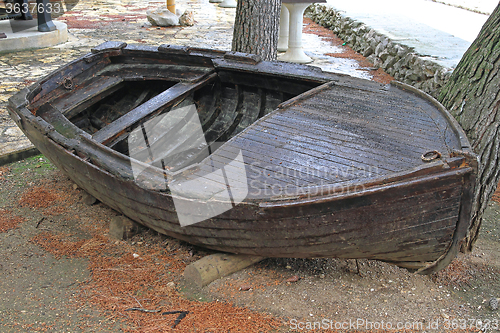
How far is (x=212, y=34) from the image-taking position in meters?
11.5

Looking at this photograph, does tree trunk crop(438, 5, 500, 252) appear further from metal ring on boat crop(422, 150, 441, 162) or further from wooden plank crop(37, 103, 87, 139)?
wooden plank crop(37, 103, 87, 139)

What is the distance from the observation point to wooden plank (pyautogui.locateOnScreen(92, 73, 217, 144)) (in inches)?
148

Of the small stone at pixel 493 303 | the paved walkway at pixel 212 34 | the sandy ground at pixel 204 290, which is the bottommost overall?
the sandy ground at pixel 204 290

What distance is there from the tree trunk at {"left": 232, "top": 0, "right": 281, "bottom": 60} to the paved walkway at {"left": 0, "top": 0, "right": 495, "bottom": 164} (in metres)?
2.45

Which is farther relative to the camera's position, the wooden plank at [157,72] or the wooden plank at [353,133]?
the wooden plank at [157,72]

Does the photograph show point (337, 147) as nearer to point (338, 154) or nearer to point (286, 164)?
point (338, 154)

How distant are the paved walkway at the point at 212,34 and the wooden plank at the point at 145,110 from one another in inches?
84.5

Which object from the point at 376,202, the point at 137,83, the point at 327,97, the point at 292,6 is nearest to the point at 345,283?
the point at 376,202

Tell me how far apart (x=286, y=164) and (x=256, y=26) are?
3.50 m

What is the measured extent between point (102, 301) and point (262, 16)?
4260mm

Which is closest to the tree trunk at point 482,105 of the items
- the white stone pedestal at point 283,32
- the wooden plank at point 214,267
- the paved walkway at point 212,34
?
the wooden plank at point 214,267

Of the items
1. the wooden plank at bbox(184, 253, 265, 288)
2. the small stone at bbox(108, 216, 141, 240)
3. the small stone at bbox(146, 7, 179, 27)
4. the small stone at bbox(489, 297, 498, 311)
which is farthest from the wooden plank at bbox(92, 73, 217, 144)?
the small stone at bbox(146, 7, 179, 27)

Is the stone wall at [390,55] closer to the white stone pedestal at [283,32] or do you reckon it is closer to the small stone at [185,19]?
the white stone pedestal at [283,32]

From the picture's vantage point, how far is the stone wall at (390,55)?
6.14 metres
